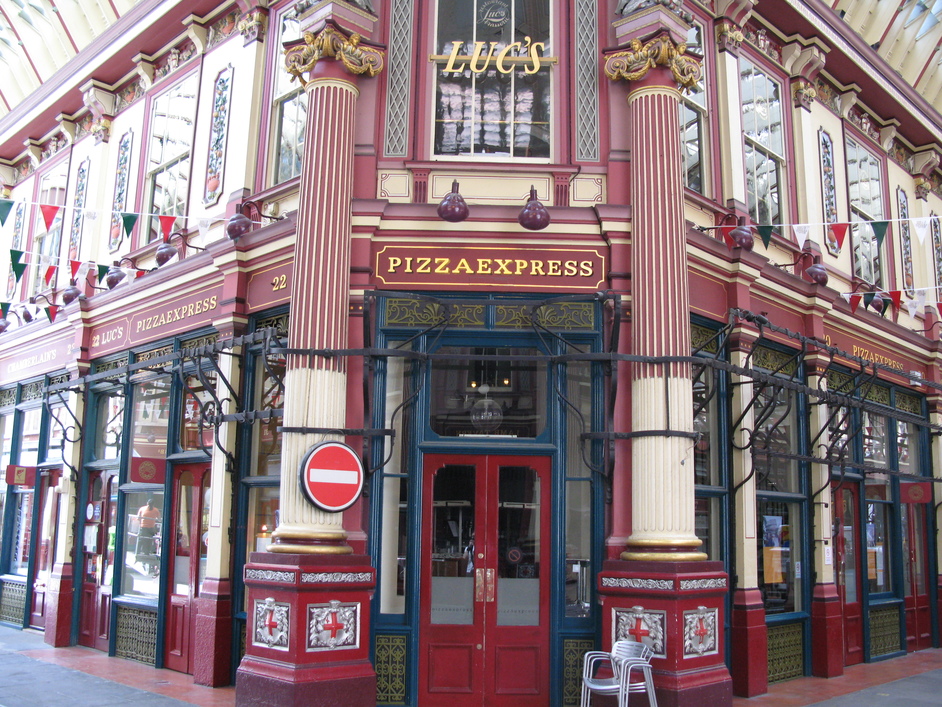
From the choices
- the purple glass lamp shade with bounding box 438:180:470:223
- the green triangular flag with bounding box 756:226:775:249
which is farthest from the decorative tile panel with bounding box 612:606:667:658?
the green triangular flag with bounding box 756:226:775:249

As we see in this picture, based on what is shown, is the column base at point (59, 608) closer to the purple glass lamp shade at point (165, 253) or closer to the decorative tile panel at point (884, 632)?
the purple glass lamp shade at point (165, 253)

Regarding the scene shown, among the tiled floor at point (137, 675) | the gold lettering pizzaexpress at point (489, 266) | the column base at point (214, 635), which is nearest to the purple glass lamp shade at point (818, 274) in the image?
the gold lettering pizzaexpress at point (489, 266)

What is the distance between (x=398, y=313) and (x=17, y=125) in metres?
11.4

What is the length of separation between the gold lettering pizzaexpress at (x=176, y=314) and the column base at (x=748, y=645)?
7395 millimetres

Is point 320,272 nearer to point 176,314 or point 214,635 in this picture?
point 176,314

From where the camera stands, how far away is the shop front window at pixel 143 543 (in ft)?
39.8

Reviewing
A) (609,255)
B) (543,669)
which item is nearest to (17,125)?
(609,255)

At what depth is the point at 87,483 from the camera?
1389cm

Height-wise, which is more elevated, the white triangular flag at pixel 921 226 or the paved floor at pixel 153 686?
the white triangular flag at pixel 921 226

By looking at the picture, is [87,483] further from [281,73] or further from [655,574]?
[655,574]

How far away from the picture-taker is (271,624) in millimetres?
8523

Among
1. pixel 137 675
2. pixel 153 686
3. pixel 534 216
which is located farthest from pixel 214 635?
pixel 534 216

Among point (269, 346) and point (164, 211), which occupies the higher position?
point (164, 211)

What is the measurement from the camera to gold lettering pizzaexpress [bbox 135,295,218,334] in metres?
11.6
